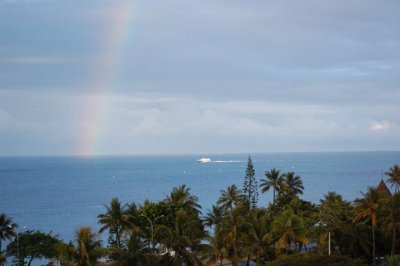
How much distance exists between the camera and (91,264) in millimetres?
41312

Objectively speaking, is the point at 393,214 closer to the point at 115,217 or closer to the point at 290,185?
the point at 115,217

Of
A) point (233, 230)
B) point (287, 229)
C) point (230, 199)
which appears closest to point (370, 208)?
point (287, 229)

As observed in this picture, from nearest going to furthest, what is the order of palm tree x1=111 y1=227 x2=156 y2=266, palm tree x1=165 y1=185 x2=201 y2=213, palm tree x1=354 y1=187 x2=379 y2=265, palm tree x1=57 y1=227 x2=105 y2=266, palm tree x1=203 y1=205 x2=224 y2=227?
palm tree x1=57 y1=227 x2=105 y2=266 < palm tree x1=111 y1=227 x2=156 y2=266 < palm tree x1=354 y1=187 x2=379 y2=265 < palm tree x1=165 y1=185 x2=201 y2=213 < palm tree x1=203 y1=205 x2=224 y2=227

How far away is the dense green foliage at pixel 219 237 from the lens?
140ft

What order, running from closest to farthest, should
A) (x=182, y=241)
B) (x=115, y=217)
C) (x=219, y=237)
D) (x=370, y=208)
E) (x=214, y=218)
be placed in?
Result: (x=182, y=241) < (x=219, y=237) < (x=115, y=217) < (x=370, y=208) < (x=214, y=218)

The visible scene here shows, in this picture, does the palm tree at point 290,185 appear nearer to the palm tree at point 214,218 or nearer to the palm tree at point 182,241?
the palm tree at point 214,218

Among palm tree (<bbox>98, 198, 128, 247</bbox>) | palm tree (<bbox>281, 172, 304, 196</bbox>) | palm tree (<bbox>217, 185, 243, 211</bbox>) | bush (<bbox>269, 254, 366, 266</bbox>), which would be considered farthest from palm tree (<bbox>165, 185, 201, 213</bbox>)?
palm tree (<bbox>281, 172, 304, 196</bbox>)

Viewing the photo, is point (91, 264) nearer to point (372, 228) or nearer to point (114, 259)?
point (114, 259)

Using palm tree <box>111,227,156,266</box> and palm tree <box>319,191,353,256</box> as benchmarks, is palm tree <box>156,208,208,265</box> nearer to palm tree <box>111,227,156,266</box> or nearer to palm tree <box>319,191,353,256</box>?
palm tree <box>111,227,156,266</box>

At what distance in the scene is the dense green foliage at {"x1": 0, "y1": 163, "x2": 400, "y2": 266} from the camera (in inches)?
1686

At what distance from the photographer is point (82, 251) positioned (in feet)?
134

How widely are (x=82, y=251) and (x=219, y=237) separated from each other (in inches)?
691

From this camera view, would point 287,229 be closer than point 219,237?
Yes

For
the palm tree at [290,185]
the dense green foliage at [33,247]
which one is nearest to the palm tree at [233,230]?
A: the dense green foliage at [33,247]
